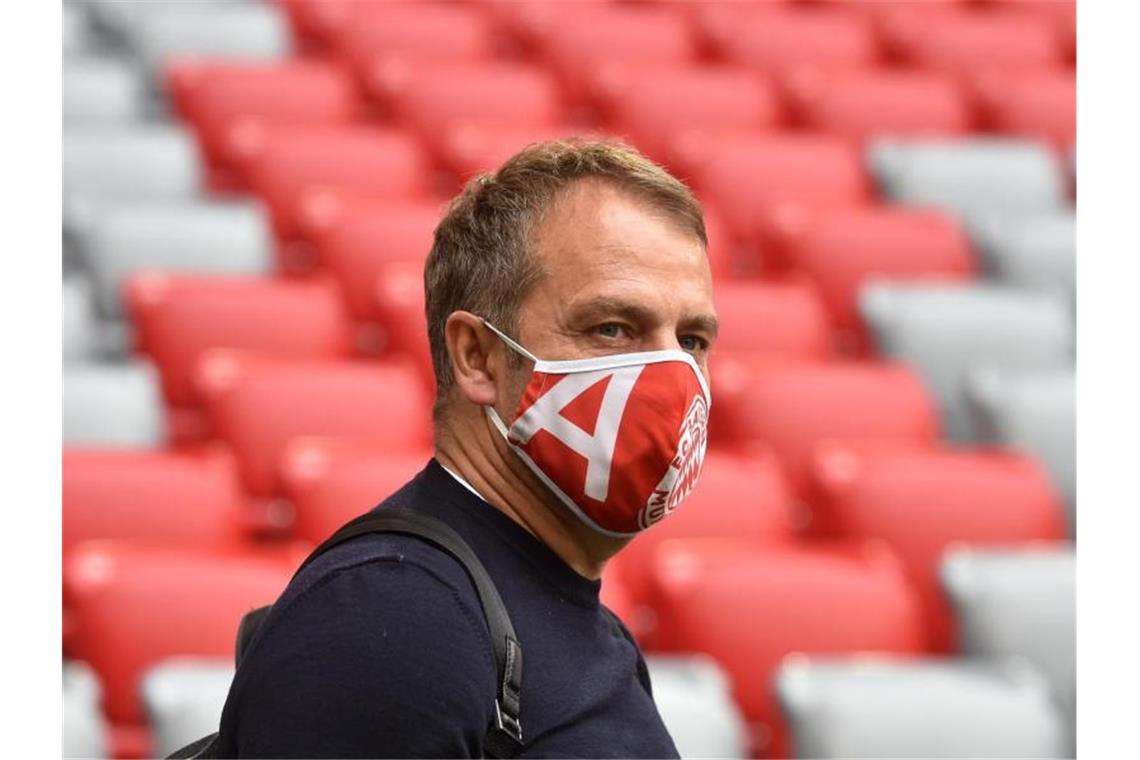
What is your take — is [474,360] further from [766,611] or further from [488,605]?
[766,611]

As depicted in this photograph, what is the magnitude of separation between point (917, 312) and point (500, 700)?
1.34 meters

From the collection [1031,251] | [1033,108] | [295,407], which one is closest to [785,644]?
[295,407]

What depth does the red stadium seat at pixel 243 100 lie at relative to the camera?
201cm

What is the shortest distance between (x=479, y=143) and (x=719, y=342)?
A: 1.61 feet

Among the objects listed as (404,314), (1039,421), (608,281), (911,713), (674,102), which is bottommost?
(911,713)

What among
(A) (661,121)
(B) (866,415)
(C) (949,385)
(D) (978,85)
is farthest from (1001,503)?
(D) (978,85)

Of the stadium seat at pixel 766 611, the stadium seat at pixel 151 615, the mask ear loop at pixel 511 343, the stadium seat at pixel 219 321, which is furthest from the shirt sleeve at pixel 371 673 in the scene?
the stadium seat at pixel 219 321

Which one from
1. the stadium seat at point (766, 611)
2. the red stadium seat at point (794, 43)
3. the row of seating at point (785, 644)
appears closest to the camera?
the row of seating at point (785, 644)

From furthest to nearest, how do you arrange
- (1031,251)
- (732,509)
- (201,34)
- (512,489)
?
(201,34), (1031,251), (732,509), (512,489)

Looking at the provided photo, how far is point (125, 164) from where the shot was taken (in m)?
1.87

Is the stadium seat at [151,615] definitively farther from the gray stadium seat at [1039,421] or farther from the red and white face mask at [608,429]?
the gray stadium seat at [1039,421]

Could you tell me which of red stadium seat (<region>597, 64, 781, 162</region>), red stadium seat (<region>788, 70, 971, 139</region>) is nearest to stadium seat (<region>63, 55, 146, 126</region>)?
A: red stadium seat (<region>597, 64, 781, 162</region>)

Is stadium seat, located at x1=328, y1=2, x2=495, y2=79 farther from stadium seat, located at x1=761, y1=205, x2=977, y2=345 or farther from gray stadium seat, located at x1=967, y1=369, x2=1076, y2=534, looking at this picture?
gray stadium seat, located at x1=967, y1=369, x2=1076, y2=534

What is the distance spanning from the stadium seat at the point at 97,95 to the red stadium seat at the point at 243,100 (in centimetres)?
7
